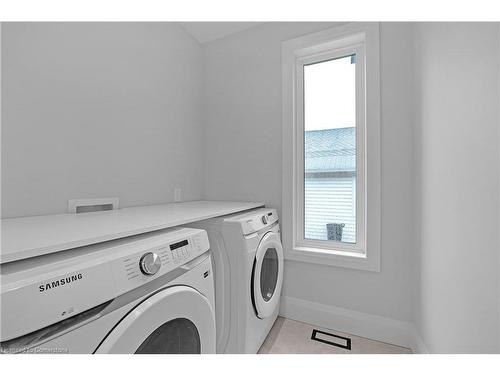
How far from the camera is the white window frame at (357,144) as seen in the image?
1.52 m

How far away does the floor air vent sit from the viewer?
1464 millimetres

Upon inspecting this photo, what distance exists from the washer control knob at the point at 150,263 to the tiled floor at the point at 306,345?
1073mm

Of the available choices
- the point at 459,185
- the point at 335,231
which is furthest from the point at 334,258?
the point at 459,185

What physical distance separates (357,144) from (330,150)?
7.3 inches

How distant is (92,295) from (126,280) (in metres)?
0.08

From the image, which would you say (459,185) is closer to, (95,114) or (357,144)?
(357,144)

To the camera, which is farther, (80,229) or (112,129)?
(112,129)

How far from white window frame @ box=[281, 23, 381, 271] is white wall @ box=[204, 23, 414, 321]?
0.06 m

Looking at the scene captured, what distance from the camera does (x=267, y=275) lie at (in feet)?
4.77

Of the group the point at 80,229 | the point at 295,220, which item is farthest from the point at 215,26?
the point at 80,229

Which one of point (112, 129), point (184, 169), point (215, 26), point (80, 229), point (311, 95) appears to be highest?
point (215, 26)

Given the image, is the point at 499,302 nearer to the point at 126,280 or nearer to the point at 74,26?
Result: the point at 126,280
